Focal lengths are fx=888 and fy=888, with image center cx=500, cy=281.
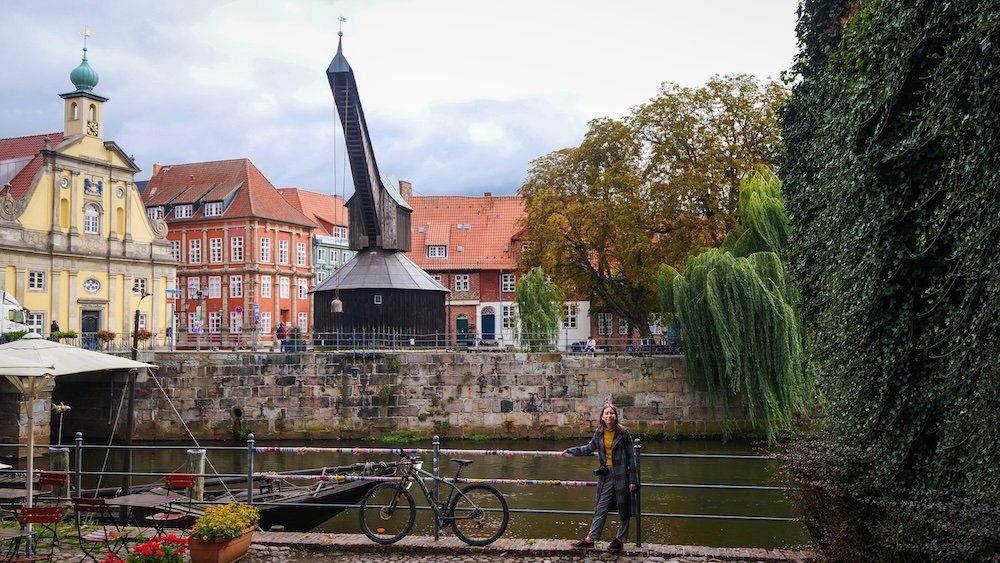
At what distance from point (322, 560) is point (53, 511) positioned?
2.44 meters

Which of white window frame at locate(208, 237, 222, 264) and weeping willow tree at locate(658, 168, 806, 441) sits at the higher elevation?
white window frame at locate(208, 237, 222, 264)

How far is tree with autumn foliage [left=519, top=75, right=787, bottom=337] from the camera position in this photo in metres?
31.0

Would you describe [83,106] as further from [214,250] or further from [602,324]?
[602,324]

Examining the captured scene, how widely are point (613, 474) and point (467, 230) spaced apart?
4468 centimetres

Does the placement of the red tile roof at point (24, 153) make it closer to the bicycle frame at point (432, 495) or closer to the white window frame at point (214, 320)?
the white window frame at point (214, 320)

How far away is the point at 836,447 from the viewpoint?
8.14m

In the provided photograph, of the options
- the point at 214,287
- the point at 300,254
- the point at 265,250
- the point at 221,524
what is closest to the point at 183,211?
the point at 214,287

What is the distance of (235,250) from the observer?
5134cm

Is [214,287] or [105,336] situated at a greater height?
[214,287]

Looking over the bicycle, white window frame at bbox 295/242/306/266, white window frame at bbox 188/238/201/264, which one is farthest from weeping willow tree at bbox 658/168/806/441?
white window frame at bbox 188/238/201/264

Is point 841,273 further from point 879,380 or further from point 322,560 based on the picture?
point 322,560

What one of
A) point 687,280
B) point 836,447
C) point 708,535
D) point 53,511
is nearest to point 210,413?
point 687,280

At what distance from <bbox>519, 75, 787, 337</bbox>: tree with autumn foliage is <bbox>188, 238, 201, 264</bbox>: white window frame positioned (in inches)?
1024

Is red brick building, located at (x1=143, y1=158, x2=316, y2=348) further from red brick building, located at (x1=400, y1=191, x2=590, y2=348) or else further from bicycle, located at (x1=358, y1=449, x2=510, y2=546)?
bicycle, located at (x1=358, y1=449, x2=510, y2=546)
